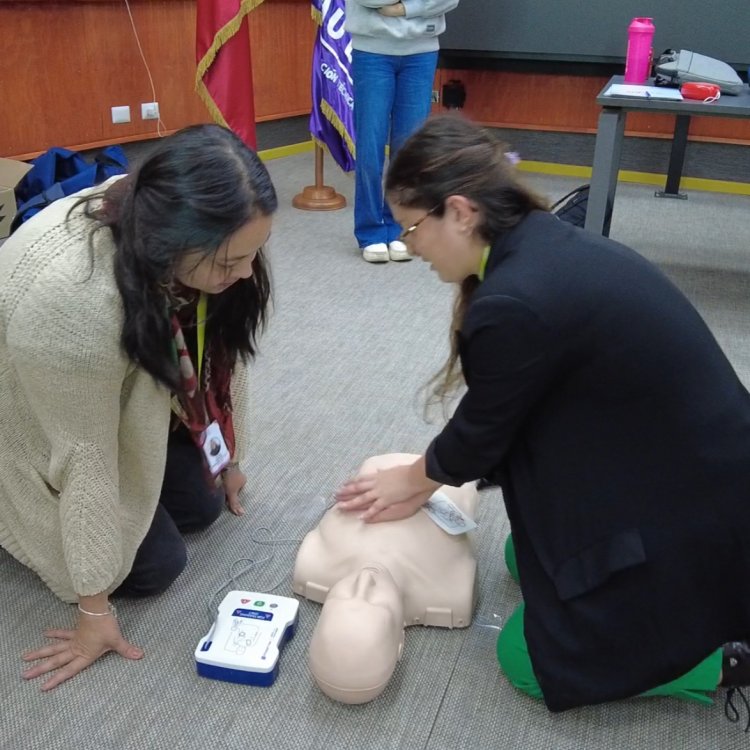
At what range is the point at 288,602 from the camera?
124 centimetres

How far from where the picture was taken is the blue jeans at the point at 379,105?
8.98 ft

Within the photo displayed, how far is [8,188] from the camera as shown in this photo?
2455 millimetres

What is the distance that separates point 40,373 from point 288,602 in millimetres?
523

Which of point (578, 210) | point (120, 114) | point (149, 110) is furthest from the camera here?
point (149, 110)

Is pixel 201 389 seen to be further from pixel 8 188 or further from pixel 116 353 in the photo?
pixel 8 188

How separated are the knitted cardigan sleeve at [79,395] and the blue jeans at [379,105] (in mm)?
1946

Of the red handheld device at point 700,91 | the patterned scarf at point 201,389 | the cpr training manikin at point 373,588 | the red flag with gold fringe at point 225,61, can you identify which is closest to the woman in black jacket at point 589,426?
the cpr training manikin at point 373,588

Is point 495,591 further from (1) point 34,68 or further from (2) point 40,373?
(1) point 34,68

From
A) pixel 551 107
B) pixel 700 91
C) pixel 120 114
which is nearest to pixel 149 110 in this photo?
pixel 120 114

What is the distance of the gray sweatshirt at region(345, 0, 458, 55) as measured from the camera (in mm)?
2643

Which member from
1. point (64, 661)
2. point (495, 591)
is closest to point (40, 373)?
point (64, 661)

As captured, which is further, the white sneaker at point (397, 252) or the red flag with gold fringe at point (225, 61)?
the red flag with gold fringe at point (225, 61)

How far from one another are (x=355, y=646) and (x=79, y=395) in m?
0.51

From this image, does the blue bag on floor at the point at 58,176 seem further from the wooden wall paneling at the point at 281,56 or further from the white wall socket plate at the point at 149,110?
the wooden wall paneling at the point at 281,56
